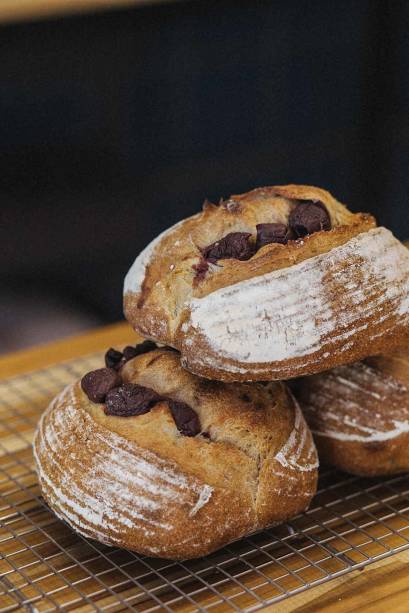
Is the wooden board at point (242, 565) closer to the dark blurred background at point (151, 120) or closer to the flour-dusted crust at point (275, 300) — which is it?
the flour-dusted crust at point (275, 300)

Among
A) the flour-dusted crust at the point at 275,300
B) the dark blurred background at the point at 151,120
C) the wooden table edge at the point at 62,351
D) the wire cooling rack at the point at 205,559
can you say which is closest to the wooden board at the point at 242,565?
the wire cooling rack at the point at 205,559

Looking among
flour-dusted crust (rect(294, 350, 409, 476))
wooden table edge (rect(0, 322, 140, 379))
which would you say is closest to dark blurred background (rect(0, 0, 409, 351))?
wooden table edge (rect(0, 322, 140, 379))

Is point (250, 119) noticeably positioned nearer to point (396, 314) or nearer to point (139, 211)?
point (139, 211)

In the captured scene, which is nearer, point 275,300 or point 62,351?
point 275,300

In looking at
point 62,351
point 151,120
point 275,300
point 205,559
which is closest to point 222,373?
point 275,300

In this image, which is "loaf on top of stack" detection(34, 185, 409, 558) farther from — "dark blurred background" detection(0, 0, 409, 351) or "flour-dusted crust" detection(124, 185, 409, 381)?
"dark blurred background" detection(0, 0, 409, 351)

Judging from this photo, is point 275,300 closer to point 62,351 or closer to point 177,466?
point 177,466
